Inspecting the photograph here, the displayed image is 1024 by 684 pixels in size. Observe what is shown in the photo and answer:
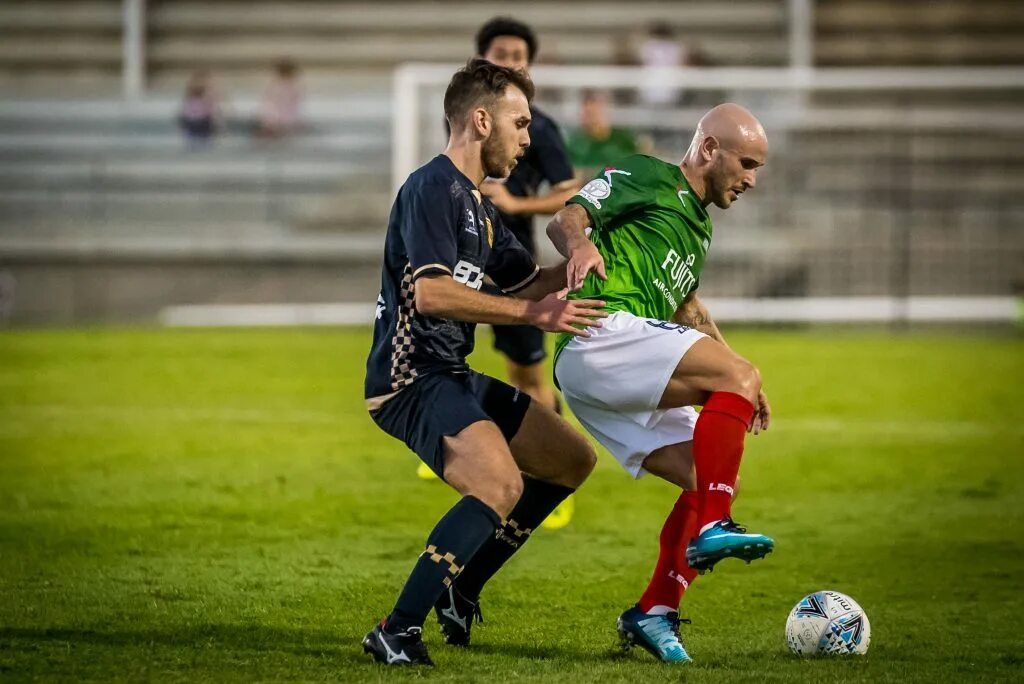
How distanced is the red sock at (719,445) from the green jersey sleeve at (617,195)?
2.67 ft

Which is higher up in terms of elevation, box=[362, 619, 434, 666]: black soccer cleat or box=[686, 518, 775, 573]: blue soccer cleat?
box=[686, 518, 775, 573]: blue soccer cleat

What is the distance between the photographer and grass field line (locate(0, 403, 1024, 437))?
1207 cm

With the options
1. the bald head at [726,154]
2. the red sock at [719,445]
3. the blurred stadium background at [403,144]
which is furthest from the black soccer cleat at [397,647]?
the blurred stadium background at [403,144]

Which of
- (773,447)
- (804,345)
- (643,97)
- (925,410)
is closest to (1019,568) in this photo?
(773,447)

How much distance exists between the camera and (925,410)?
1316 centimetres

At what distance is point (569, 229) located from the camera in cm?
558

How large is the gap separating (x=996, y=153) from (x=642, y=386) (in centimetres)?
1572

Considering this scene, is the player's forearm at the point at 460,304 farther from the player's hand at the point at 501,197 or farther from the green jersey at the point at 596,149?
the green jersey at the point at 596,149

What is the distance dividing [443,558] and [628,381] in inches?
36.7

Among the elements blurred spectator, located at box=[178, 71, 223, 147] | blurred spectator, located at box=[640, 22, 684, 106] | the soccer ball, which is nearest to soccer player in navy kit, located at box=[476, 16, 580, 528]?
the soccer ball

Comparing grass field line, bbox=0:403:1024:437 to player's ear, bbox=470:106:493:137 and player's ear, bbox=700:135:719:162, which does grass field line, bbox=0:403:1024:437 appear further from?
player's ear, bbox=470:106:493:137

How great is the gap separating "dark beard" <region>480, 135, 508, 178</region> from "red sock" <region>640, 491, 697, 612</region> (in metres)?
1.37

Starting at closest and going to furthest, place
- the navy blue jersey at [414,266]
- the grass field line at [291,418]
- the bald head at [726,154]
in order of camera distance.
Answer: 1. the navy blue jersey at [414,266]
2. the bald head at [726,154]
3. the grass field line at [291,418]

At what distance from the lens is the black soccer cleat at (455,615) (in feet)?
18.5
